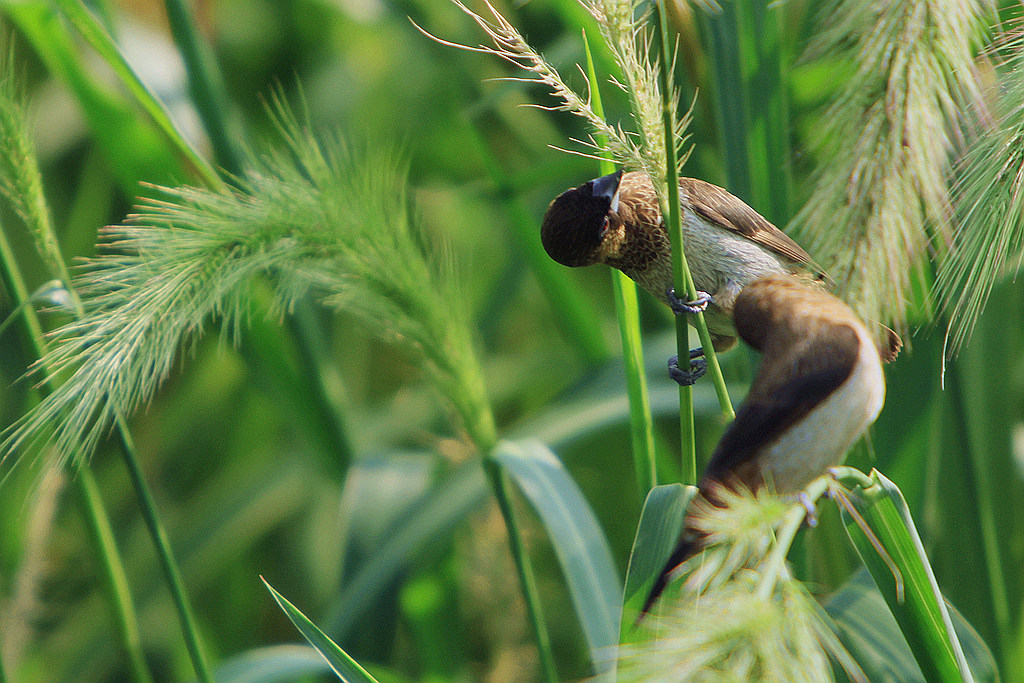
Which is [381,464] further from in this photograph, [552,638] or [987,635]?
[987,635]

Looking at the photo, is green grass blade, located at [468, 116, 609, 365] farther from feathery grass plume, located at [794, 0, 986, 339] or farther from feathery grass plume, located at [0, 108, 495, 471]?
feathery grass plume, located at [794, 0, 986, 339]

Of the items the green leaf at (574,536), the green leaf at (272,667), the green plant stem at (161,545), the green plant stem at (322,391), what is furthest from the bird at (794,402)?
the green plant stem at (322,391)

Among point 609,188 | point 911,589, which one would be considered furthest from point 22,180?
point 911,589

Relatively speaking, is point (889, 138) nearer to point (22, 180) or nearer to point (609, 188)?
point (609, 188)

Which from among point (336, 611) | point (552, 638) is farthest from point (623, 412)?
point (552, 638)

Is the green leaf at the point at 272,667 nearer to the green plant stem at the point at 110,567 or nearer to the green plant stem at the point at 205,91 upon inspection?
the green plant stem at the point at 110,567

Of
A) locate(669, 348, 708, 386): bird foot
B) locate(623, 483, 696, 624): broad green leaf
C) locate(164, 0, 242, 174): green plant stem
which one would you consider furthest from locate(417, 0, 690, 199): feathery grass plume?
locate(164, 0, 242, 174): green plant stem
